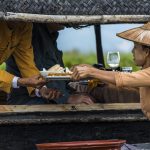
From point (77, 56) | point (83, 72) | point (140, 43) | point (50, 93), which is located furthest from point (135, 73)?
point (77, 56)

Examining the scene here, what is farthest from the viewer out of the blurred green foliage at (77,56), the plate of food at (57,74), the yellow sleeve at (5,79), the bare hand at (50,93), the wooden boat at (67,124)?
the blurred green foliage at (77,56)

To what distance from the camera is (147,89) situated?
4.76 meters

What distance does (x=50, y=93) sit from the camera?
5453 mm

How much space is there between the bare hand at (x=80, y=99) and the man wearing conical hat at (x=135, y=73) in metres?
0.95

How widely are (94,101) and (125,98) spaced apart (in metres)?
0.27

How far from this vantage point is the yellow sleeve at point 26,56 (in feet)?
18.2

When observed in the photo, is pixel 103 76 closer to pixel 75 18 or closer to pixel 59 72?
pixel 75 18

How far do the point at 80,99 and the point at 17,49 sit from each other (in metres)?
0.65

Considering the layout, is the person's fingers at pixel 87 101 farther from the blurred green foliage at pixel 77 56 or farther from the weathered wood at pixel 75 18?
the blurred green foliage at pixel 77 56

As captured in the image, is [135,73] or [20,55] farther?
[20,55]

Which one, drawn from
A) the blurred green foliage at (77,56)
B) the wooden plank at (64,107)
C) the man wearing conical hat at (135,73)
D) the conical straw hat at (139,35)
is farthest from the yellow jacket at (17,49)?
the blurred green foliage at (77,56)

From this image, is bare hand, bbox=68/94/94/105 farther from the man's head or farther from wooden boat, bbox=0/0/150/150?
the man's head

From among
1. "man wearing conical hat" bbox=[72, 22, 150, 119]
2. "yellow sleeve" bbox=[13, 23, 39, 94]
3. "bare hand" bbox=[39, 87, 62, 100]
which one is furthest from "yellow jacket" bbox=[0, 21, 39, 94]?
"man wearing conical hat" bbox=[72, 22, 150, 119]

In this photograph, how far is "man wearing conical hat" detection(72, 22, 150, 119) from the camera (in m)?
4.52
